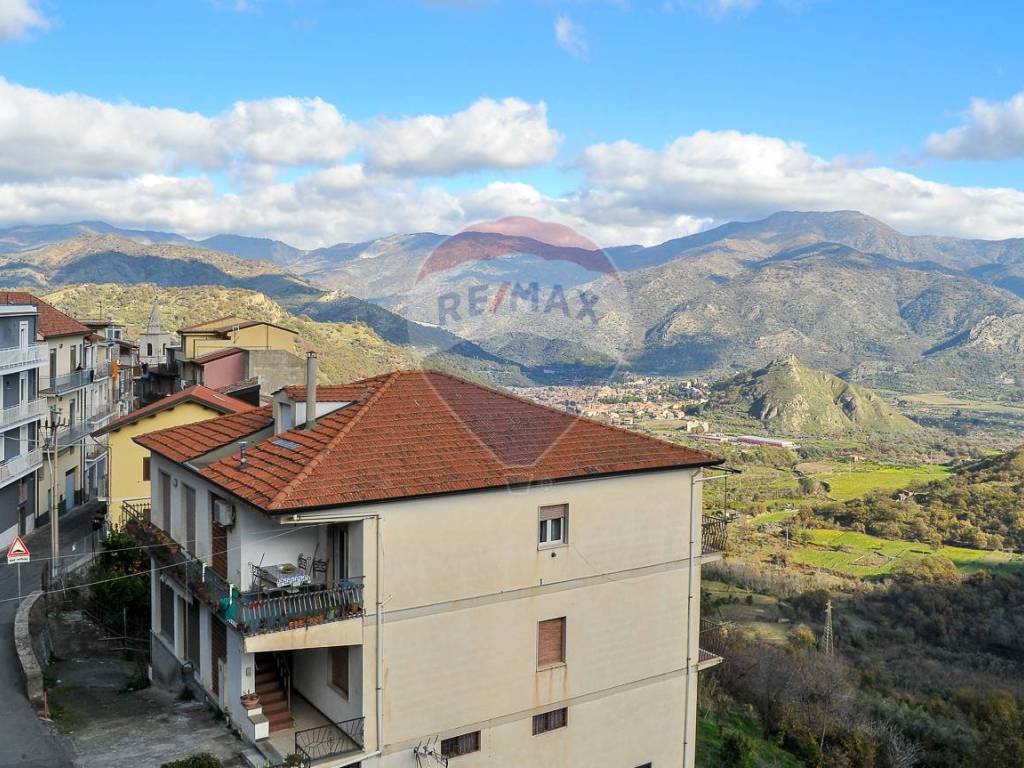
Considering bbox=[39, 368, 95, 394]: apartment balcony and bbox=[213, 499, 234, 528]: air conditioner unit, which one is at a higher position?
bbox=[39, 368, 95, 394]: apartment balcony

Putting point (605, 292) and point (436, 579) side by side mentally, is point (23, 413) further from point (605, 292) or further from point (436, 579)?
point (605, 292)

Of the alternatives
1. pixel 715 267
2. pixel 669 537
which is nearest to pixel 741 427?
pixel 715 267

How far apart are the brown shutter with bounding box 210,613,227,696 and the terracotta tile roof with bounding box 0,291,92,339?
26.2m

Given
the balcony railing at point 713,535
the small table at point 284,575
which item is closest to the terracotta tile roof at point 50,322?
the small table at point 284,575

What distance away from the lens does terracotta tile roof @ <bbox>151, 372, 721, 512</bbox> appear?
1482 cm

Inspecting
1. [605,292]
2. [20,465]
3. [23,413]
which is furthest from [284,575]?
[23,413]

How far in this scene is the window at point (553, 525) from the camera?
1683cm

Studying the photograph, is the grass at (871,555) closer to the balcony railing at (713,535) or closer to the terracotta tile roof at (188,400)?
the balcony railing at (713,535)

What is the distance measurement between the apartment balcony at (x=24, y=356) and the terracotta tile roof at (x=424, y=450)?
1858 cm

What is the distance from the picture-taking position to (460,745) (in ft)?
52.7

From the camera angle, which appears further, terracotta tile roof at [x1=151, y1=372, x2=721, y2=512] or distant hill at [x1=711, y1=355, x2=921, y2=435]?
distant hill at [x1=711, y1=355, x2=921, y2=435]

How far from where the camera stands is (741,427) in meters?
140

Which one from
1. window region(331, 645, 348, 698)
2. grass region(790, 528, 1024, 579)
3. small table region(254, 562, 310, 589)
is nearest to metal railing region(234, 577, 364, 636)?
small table region(254, 562, 310, 589)

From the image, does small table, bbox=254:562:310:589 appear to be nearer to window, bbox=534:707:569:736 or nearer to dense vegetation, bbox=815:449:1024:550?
window, bbox=534:707:569:736
